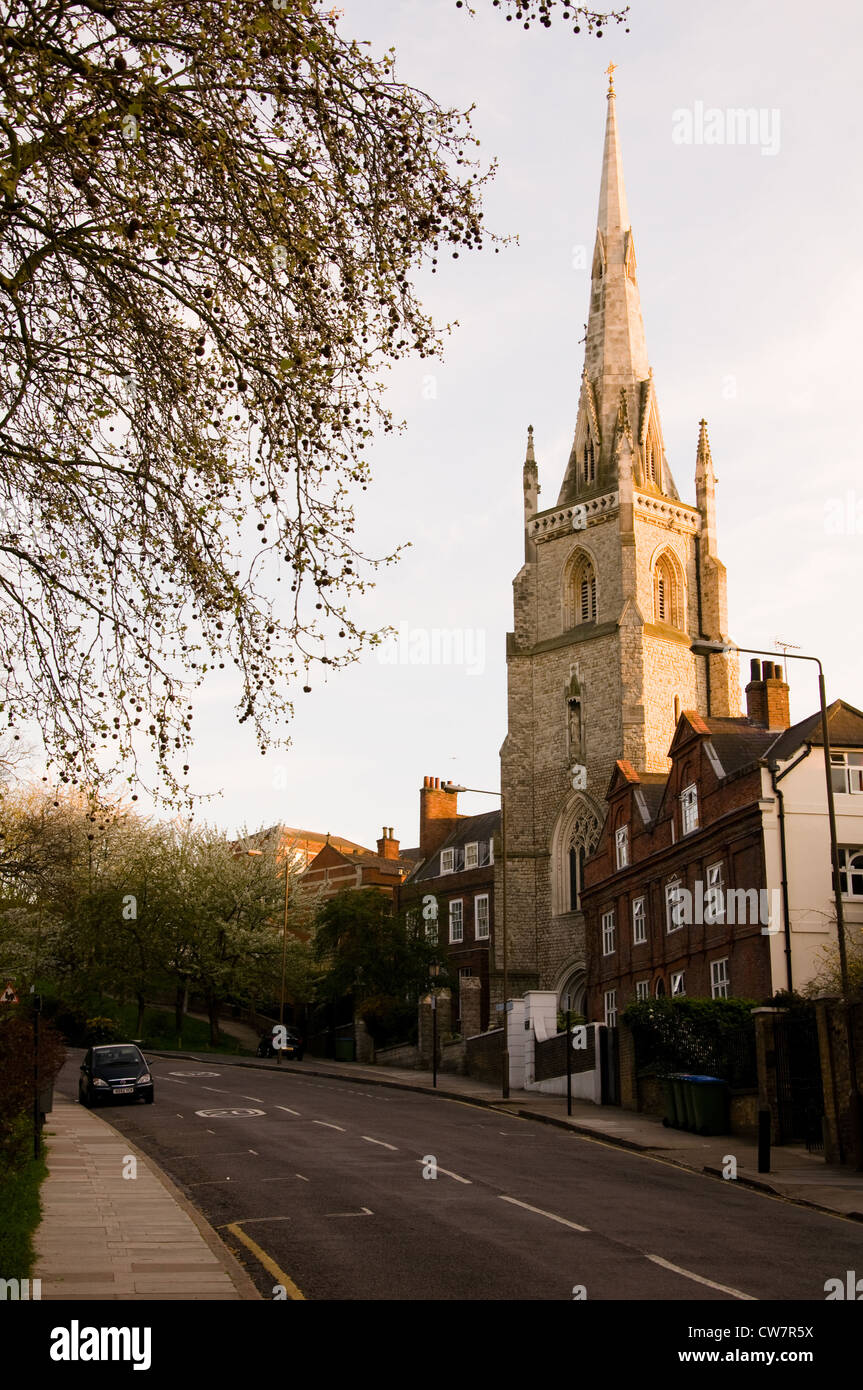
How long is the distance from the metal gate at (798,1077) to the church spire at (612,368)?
4437cm

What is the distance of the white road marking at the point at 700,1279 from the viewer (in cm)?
1043

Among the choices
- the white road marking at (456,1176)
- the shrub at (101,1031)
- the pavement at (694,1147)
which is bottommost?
the pavement at (694,1147)

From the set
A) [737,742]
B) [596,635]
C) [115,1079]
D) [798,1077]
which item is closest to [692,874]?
[737,742]

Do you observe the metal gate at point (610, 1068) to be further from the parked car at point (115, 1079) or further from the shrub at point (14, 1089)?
the shrub at point (14, 1089)

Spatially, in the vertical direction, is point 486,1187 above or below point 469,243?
below

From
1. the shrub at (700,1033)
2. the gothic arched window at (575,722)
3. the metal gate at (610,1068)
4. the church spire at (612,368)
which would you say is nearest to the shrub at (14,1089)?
the shrub at (700,1033)

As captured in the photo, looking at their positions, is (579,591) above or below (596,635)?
above

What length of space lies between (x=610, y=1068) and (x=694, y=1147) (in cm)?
944

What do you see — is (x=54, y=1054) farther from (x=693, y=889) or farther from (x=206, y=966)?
(x=206, y=966)

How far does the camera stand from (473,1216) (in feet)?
48.0

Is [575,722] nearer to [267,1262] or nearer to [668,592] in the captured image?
[668,592]

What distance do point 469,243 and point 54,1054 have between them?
53.6 ft
